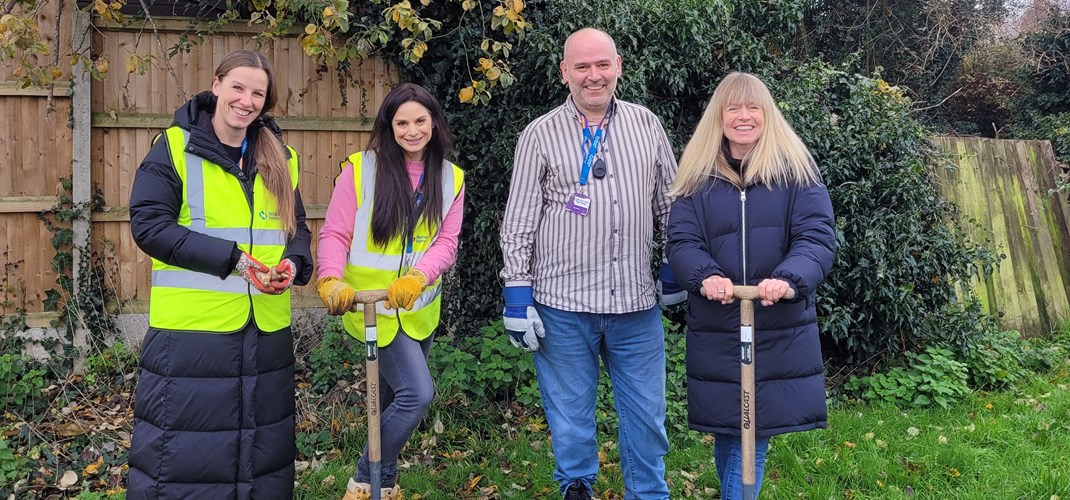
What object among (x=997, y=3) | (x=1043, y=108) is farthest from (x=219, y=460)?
(x=997, y=3)

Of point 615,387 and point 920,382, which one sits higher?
point 615,387

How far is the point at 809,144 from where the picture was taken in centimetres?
559

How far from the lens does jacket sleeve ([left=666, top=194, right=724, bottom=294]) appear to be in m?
2.96

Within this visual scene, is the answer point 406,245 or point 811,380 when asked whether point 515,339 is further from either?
point 811,380

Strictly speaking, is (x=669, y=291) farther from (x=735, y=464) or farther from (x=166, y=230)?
(x=166, y=230)

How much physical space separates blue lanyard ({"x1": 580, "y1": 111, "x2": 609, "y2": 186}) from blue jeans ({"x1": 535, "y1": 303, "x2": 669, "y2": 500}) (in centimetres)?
60

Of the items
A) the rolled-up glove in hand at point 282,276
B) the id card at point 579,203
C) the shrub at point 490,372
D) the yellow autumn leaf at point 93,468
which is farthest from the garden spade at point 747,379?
the yellow autumn leaf at point 93,468

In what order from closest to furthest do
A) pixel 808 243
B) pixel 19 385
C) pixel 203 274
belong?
pixel 203 274, pixel 808 243, pixel 19 385

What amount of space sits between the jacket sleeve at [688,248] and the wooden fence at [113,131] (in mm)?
3463

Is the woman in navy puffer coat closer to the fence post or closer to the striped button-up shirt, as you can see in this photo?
the striped button-up shirt

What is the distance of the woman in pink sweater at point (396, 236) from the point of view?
3.24 metres

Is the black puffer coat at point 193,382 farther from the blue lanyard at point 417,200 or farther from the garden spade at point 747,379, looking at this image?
the garden spade at point 747,379

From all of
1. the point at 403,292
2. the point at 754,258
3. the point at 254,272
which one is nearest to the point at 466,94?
the point at 403,292

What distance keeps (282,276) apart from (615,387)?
152cm
